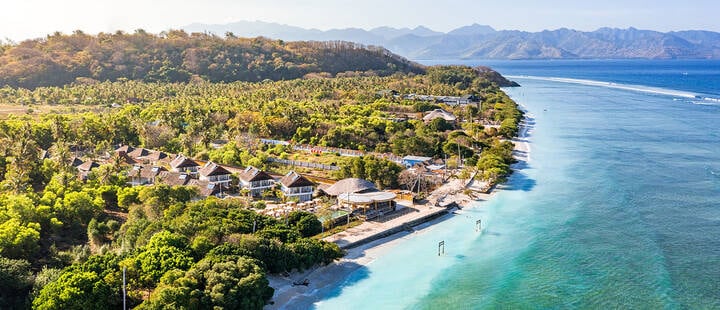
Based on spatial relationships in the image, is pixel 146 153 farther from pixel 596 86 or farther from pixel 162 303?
pixel 596 86

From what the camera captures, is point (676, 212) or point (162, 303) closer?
point (162, 303)

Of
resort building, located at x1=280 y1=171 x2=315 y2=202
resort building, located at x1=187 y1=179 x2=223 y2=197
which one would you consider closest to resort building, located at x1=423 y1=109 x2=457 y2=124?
resort building, located at x1=280 y1=171 x2=315 y2=202

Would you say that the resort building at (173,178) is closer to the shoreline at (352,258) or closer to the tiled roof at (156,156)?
the tiled roof at (156,156)

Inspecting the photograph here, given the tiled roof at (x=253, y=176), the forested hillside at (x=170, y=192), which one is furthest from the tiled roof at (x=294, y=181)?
the forested hillside at (x=170, y=192)

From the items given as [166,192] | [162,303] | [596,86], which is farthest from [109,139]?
[596,86]

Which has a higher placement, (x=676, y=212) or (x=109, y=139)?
(x=109, y=139)

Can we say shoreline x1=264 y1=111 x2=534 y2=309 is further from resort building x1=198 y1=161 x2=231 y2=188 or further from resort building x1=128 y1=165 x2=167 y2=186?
resort building x1=128 y1=165 x2=167 y2=186
